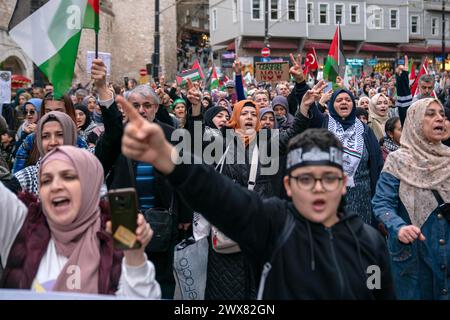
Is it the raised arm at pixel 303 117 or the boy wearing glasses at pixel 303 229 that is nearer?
the boy wearing glasses at pixel 303 229

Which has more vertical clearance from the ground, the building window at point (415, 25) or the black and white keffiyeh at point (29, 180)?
the building window at point (415, 25)

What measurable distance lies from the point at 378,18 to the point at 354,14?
259 cm

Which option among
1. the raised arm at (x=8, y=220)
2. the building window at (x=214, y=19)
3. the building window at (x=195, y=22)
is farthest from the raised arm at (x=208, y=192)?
the building window at (x=195, y=22)

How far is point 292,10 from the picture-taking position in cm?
4009

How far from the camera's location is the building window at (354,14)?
141ft

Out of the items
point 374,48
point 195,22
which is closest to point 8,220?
point 374,48

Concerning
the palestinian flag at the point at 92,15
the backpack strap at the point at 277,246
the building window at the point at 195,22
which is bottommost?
the backpack strap at the point at 277,246

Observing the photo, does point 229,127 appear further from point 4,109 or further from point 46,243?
point 4,109

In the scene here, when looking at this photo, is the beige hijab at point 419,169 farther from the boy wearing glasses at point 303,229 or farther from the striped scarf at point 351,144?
the boy wearing glasses at point 303,229

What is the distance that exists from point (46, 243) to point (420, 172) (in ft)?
8.11

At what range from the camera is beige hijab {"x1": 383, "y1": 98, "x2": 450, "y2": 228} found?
3.77m

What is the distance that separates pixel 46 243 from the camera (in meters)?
2.64

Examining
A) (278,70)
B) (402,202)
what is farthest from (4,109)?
(402,202)

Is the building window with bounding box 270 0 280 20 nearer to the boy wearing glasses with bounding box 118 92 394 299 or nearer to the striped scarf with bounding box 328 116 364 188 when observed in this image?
the striped scarf with bounding box 328 116 364 188
